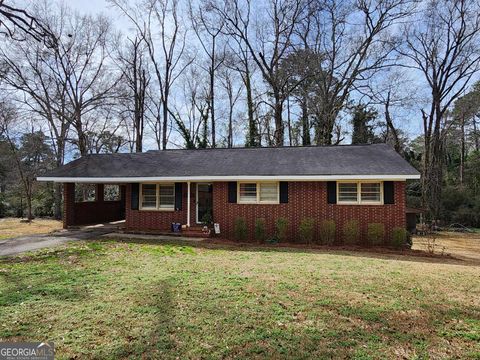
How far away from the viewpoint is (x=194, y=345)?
3326 millimetres

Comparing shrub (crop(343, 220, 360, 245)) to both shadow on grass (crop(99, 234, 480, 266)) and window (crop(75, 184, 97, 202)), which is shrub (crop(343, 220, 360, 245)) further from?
window (crop(75, 184, 97, 202))

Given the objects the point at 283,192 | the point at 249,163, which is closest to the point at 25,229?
the point at 249,163

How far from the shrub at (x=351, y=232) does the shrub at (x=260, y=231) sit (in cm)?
288

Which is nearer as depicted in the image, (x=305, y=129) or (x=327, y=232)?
(x=327, y=232)

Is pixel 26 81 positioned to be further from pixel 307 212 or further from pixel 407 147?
pixel 407 147

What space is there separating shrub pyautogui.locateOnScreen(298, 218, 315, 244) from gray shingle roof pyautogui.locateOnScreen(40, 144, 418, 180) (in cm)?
171

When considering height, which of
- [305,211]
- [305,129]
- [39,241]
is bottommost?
[39,241]

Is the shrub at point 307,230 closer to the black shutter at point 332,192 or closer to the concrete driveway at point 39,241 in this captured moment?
the black shutter at point 332,192

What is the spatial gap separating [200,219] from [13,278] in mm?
7865

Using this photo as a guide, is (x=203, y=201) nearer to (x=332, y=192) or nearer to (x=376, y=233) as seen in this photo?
(x=332, y=192)

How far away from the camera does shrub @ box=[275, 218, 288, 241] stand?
10883 millimetres

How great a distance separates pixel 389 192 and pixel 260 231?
4.81 metres

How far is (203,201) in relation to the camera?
13.3 m

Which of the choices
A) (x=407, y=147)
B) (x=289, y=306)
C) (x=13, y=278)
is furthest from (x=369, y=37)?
(x=13, y=278)
